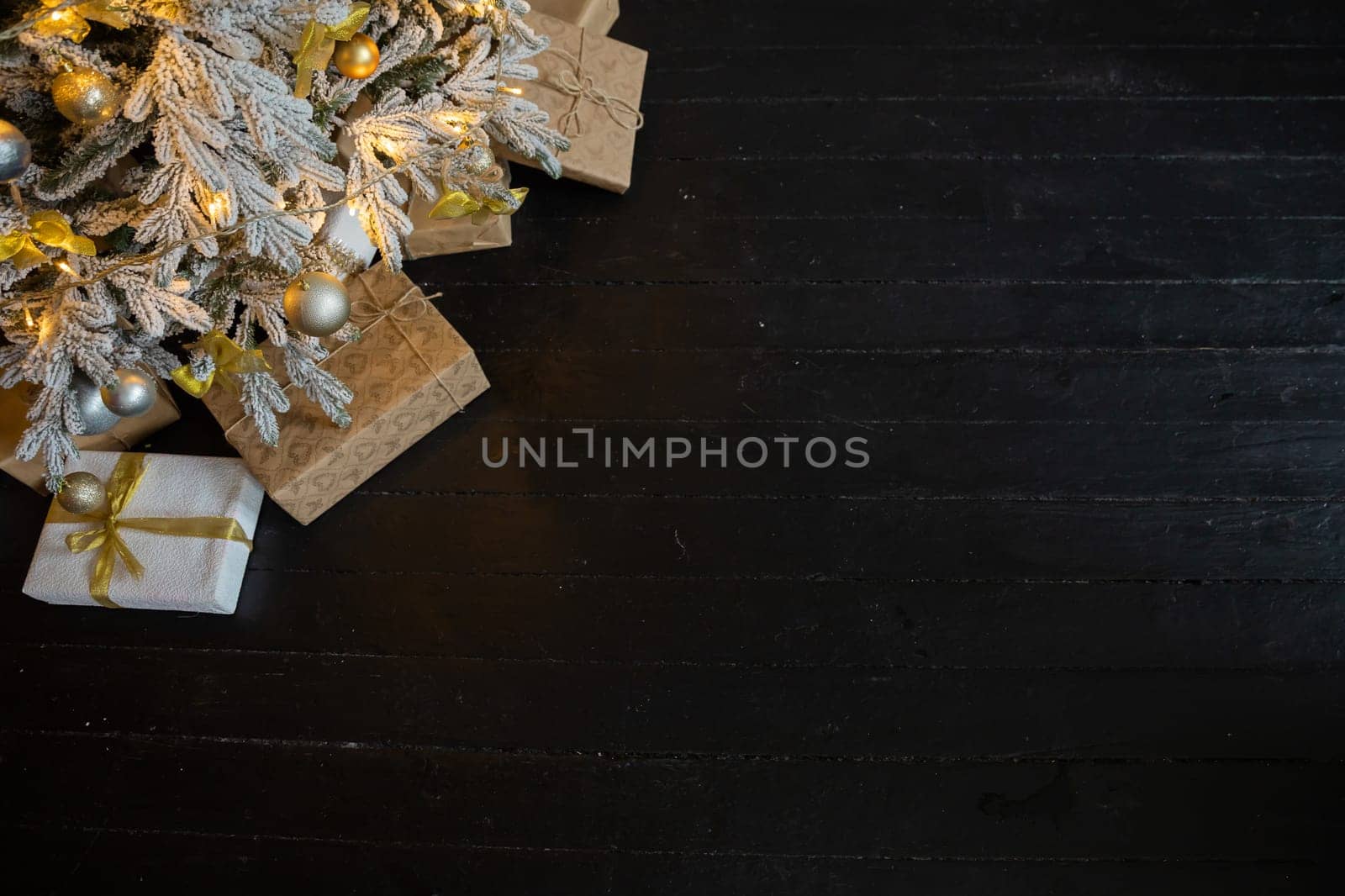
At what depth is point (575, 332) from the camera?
1.64 meters

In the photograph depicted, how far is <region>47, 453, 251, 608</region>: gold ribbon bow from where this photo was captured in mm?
1406

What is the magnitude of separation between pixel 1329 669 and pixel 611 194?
1.33 meters

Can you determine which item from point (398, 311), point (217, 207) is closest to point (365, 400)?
point (398, 311)

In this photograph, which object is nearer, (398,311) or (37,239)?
(37,239)

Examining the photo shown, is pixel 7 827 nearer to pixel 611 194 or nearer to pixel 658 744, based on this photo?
pixel 658 744

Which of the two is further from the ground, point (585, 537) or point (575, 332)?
point (575, 332)

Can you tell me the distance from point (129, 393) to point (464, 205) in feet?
1.55

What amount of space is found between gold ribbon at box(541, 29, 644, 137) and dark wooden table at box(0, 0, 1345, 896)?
12cm

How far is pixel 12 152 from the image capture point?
3.02 ft

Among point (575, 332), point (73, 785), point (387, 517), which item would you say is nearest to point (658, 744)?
point (387, 517)

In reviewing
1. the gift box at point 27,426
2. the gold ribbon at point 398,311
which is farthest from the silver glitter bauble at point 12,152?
the gold ribbon at point 398,311

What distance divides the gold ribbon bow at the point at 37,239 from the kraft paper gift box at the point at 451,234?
0.57 metres

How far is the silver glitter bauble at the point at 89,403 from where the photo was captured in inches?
47.8

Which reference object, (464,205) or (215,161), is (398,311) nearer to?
(464,205)
